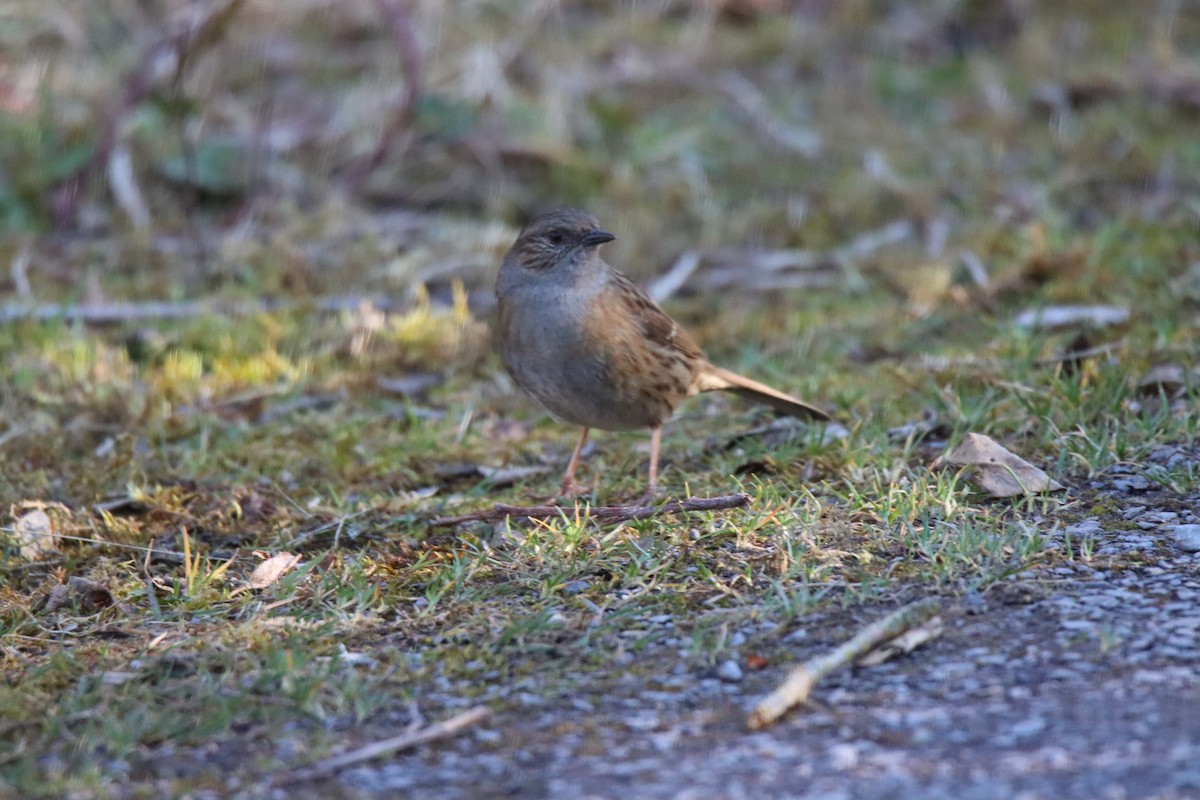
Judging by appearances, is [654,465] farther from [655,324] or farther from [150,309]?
[150,309]

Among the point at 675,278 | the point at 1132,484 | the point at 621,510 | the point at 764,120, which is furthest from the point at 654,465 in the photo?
the point at 764,120

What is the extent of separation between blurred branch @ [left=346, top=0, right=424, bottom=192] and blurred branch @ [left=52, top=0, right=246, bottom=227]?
2.89ft

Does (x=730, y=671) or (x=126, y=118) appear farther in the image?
(x=126, y=118)

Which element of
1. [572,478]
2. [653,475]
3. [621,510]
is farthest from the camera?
[572,478]

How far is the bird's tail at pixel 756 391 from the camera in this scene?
595 centimetres

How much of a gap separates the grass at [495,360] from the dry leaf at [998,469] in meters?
0.08

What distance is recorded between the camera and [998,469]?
4.94 meters

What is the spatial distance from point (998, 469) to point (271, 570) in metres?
2.29

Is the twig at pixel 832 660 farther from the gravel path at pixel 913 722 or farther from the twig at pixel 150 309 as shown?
the twig at pixel 150 309

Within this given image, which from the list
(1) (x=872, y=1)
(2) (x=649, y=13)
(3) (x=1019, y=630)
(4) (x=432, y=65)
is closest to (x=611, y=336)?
(3) (x=1019, y=630)

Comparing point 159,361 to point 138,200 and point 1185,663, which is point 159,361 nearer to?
point 138,200

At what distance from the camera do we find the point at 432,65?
10086 mm

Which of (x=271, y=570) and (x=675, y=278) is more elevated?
(x=675, y=278)

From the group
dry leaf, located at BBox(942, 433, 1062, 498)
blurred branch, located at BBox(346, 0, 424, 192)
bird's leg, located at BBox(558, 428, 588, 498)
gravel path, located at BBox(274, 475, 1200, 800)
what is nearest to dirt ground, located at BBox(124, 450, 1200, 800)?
gravel path, located at BBox(274, 475, 1200, 800)
